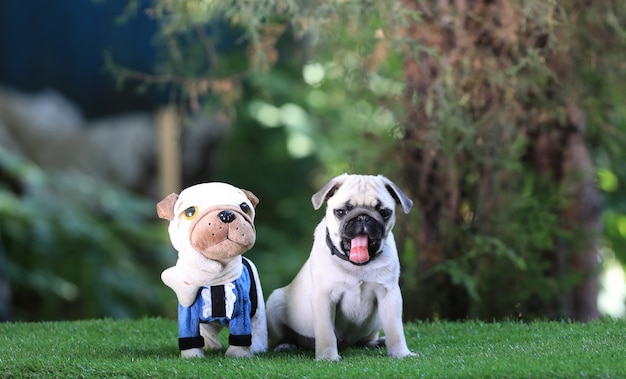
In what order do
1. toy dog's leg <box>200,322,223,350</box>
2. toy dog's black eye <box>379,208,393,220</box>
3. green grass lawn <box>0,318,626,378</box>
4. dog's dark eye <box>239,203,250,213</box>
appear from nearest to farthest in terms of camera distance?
green grass lawn <box>0,318,626,378</box>, toy dog's black eye <box>379,208,393,220</box>, dog's dark eye <box>239,203,250,213</box>, toy dog's leg <box>200,322,223,350</box>

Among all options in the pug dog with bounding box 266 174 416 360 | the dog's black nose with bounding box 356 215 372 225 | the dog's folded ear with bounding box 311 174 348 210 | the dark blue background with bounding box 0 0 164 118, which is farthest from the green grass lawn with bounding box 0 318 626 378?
the dark blue background with bounding box 0 0 164 118

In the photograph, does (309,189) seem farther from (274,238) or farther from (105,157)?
(105,157)

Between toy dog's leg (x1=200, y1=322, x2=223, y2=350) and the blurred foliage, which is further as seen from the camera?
the blurred foliage

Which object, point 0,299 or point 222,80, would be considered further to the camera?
point 0,299

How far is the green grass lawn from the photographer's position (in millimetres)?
3592

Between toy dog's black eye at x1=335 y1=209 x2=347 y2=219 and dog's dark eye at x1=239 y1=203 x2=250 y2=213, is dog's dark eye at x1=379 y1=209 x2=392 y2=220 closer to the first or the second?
toy dog's black eye at x1=335 y1=209 x2=347 y2=219

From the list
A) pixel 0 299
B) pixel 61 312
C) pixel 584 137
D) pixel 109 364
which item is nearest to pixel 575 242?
pixel 584 137

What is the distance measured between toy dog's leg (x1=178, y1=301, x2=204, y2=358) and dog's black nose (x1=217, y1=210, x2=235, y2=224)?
0.40 m

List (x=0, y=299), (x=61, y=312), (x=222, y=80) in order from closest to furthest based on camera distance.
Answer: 1. (x=222, y=80)
2. (x=0, y=299)
3. (x=61, y=312)

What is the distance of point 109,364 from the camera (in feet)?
12.7

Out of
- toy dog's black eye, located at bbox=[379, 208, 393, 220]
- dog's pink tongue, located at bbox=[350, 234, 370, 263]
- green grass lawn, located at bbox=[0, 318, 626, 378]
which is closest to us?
green grass lawn, located at bbox=[0, 318, 626, 378]

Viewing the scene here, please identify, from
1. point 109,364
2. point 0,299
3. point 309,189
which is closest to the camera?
point 109,364

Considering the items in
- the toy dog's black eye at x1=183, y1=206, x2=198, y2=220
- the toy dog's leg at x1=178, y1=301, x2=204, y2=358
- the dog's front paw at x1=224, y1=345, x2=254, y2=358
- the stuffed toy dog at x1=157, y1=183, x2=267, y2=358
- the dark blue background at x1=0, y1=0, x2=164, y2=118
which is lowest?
the dog's front paw at x1=224, y1=345, x2=254, y2=358

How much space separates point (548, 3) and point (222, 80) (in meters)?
2.31
